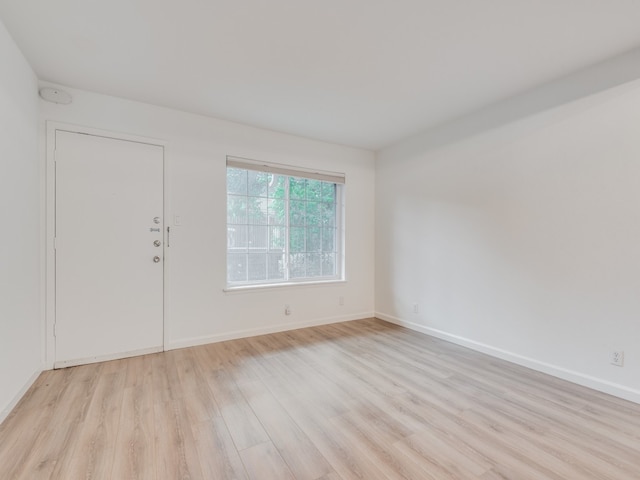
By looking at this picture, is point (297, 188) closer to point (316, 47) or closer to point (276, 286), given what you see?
point (276, 286)

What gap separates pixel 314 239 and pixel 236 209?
1099mm

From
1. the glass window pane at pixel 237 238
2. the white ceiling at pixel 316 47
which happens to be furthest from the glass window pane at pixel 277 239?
the white ceiling at pixel 316 47

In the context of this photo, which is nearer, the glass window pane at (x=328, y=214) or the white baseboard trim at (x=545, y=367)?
the white baseboard trim at (x=545, y=367)

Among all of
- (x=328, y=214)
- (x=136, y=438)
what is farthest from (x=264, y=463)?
(x=328, y=214)

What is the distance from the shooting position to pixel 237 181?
11.2 feet

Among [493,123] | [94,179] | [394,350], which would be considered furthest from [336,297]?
[94,179]

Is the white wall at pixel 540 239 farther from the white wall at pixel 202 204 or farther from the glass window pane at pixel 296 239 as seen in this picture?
the white wall at pixel 202 204

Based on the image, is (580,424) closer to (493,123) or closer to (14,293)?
(493,123)

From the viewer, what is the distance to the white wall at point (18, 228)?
1.80 m

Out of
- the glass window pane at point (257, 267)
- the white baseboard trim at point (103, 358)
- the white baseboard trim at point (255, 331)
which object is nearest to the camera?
the white baseboard trim at point (103, 358)

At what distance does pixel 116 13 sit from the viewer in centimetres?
173

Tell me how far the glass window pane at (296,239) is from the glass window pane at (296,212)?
0.09m

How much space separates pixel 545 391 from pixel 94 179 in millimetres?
3944

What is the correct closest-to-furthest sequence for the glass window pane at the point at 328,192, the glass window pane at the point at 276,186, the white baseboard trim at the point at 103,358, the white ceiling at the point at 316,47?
the white ceiling at the point at 316,47, the white baseboard trim at the point at 103,358, the glass window pane at the point at 276,186, the glass window pane at the point at 328,192
